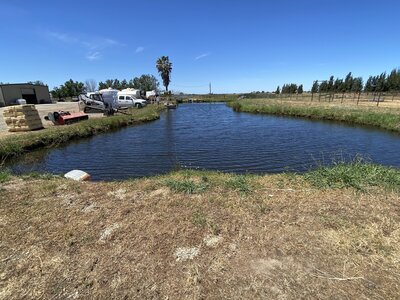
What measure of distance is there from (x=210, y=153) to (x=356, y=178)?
26.5ft

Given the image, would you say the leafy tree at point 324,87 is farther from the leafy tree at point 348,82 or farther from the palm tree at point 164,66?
the palm tree at point 164,66

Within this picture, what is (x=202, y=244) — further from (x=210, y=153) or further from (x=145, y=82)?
(x=145, y=82)

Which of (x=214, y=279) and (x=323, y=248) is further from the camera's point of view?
(x=323, y=248)

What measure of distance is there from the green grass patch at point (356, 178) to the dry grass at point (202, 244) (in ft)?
1.15

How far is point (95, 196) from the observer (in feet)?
18.1

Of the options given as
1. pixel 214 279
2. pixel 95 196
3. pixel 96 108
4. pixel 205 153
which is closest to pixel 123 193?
pixel 95 196

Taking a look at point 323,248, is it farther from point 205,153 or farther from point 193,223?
point 205,153

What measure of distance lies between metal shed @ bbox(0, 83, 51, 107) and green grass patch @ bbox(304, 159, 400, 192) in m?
52.3

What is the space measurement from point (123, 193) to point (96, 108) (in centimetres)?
2675

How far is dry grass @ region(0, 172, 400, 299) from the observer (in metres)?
2.93

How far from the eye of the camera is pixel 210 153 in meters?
13.3

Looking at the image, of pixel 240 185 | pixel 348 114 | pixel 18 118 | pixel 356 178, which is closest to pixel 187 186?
pixel 240 185

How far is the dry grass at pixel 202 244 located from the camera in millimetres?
2928

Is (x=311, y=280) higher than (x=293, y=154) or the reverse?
higher
